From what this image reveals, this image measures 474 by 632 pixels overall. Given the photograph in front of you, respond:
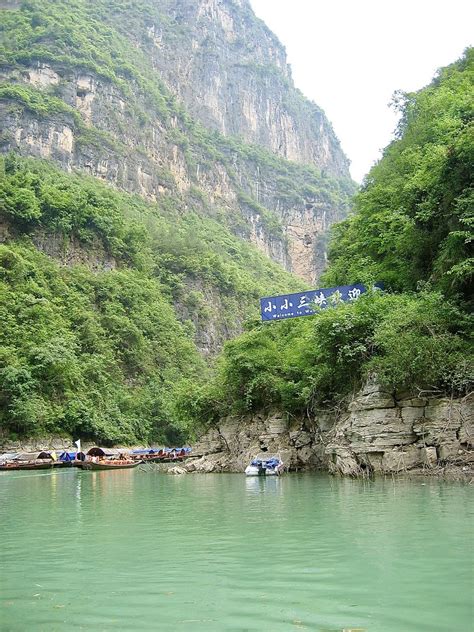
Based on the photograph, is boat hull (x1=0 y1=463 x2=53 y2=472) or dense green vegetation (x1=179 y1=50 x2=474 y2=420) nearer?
dense green vegetation (x1=179 y1=50 x2=474 y2=420)

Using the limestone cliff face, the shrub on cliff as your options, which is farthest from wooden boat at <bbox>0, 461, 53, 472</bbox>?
the limestone cliff face

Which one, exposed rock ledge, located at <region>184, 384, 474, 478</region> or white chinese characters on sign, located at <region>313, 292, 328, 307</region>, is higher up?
white chinese characters on sign, located at <region>313, 292, 328, 307</region>

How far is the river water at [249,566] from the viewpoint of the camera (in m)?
4.89

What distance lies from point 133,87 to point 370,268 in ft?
299

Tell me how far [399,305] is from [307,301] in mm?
4601

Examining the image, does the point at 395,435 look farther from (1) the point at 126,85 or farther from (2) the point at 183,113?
(2) the point at 183,113

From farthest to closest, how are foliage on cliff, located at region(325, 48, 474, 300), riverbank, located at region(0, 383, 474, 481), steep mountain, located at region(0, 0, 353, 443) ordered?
steep mountain, located at region(0, 0, 353, 443)
foliage on cliff, located at region(325, 48, 474, 300)
riverbank, located at region(0, 383, 474, 481)

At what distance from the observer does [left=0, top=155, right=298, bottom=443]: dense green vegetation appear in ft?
149

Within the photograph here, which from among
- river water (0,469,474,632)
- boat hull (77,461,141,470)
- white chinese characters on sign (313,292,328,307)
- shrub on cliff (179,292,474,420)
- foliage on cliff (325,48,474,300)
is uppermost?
foliage on cliff (325,48,474,300)

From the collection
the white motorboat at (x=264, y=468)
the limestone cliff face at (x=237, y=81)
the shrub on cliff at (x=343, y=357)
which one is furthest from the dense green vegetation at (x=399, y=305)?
the limestone cliff face at (x=237, y=81)

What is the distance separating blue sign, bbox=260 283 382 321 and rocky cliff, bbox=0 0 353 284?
204 feet

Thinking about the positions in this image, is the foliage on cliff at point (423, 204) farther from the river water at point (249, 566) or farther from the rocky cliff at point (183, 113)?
the rocky cliff at point (183, 113)

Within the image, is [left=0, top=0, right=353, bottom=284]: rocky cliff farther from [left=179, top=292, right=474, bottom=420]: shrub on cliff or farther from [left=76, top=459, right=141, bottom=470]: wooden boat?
[left=179, top=292, right=474, bottom=420]: shrub on cliff

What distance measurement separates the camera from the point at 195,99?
130000 mm
